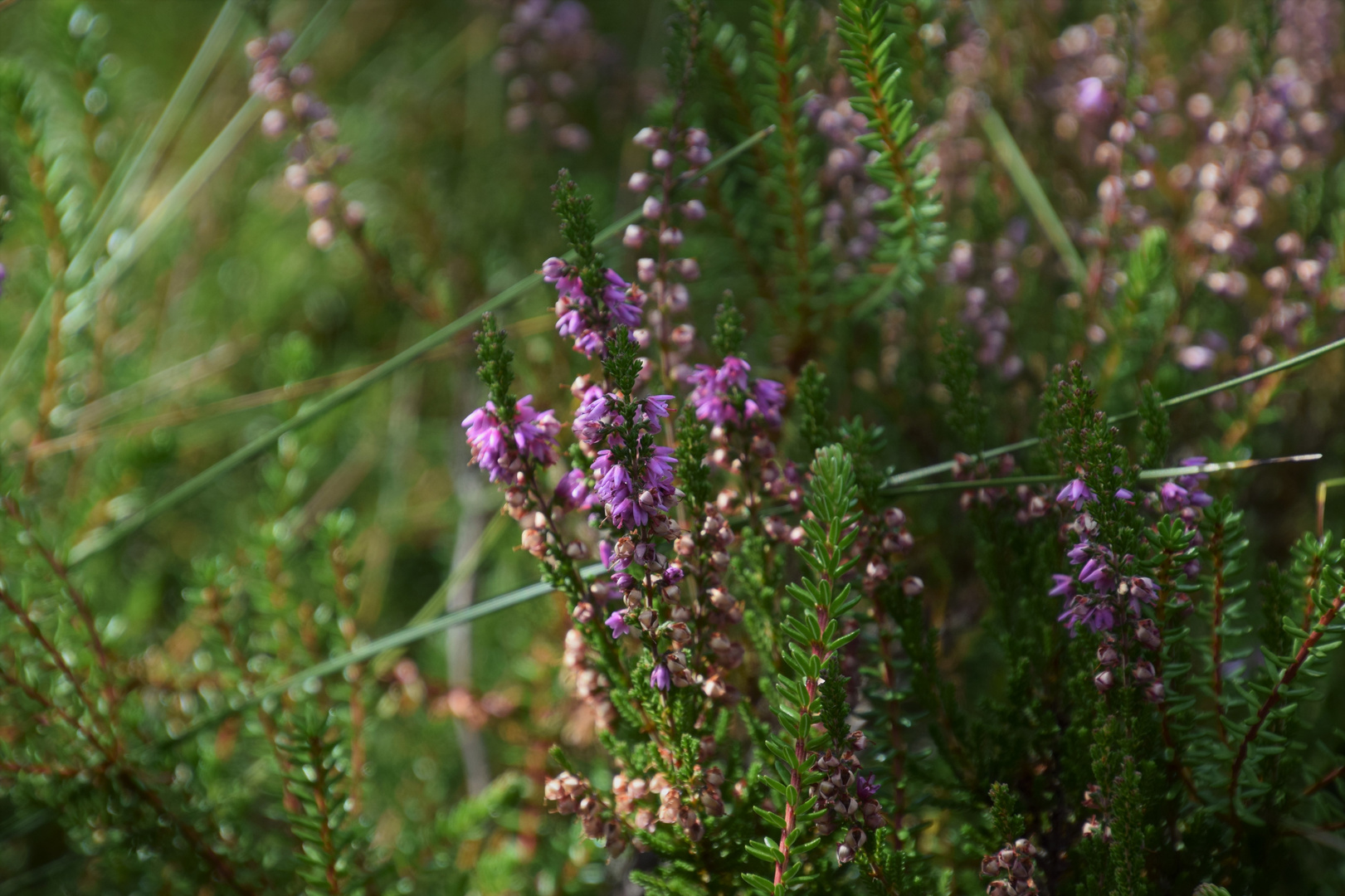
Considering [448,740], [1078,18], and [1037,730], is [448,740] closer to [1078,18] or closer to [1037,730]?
[1037,730]

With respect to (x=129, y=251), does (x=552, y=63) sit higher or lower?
higher

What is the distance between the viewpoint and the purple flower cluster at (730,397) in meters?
0.97

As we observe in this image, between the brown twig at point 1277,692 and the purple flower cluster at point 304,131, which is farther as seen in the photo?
the purple flower cluster at point 304,131

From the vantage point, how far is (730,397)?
983 mm

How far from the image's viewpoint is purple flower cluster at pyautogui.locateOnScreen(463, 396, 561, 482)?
2.79 feet

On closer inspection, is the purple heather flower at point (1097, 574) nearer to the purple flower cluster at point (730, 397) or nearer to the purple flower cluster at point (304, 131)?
the purple flower cluster at point (730, 397)

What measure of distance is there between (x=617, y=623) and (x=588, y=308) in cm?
30

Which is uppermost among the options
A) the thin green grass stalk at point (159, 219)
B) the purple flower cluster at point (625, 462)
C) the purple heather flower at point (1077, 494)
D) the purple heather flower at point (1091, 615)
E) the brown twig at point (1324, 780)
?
the thin green grass stalk at point (159, 219)

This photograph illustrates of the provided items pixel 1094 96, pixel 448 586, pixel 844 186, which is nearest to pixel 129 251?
pixel 448 586

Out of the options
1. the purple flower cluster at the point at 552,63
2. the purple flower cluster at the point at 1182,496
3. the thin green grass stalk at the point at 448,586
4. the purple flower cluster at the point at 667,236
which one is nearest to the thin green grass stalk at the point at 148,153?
the purple flower cluster at the point at 552,63

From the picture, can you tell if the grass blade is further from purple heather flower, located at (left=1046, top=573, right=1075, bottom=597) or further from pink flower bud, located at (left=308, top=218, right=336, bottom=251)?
pink flower bud, located at (left=308, top=218, right=336, bottom=251)

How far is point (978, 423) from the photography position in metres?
1.05

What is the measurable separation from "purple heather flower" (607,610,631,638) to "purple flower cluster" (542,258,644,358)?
9.4 inches

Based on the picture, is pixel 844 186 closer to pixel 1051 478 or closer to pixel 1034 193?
pixel 1034 193
